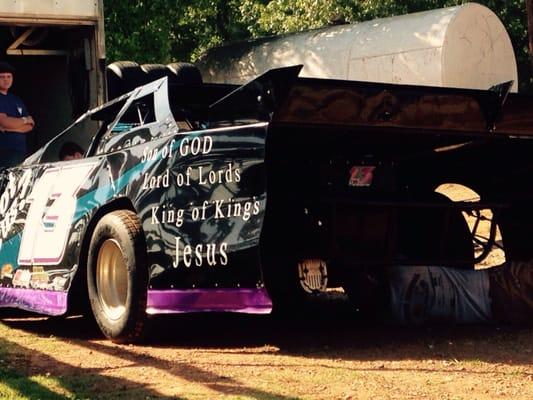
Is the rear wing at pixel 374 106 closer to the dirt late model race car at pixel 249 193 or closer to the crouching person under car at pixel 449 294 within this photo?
the dirt late model race car at pixel 249 193

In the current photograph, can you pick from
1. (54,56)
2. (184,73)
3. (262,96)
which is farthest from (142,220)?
(184,73)

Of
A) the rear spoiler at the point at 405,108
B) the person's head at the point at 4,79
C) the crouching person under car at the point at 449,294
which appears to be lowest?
the crouching person under car at the point at 449,294

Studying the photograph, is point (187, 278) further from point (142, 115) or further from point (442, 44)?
point (442, 44)

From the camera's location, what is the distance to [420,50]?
46.7ft

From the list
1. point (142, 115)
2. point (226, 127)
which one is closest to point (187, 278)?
point (226, 127)

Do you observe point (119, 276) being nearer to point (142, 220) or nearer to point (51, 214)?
point (142, 220)

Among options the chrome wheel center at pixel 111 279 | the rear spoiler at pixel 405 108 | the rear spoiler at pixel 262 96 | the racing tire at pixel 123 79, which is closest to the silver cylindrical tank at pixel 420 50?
the racing tire at pixel 123 79

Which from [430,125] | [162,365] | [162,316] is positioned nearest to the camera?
[162,365]

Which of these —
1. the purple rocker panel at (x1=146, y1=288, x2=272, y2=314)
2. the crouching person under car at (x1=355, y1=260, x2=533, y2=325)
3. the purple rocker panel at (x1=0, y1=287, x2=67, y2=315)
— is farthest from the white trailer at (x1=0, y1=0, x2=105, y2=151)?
the purple rocker panel at (x1=146, y1=288, x2=272, y2=314)

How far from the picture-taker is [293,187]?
21.9 ft

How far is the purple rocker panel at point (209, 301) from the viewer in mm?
5875

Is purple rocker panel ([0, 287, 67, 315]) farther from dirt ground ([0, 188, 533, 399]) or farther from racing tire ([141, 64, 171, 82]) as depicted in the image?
racing tire ([141, 64, 171, 82])

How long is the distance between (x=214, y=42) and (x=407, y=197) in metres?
22.7

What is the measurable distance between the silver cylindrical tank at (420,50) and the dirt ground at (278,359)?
6.80 meters
